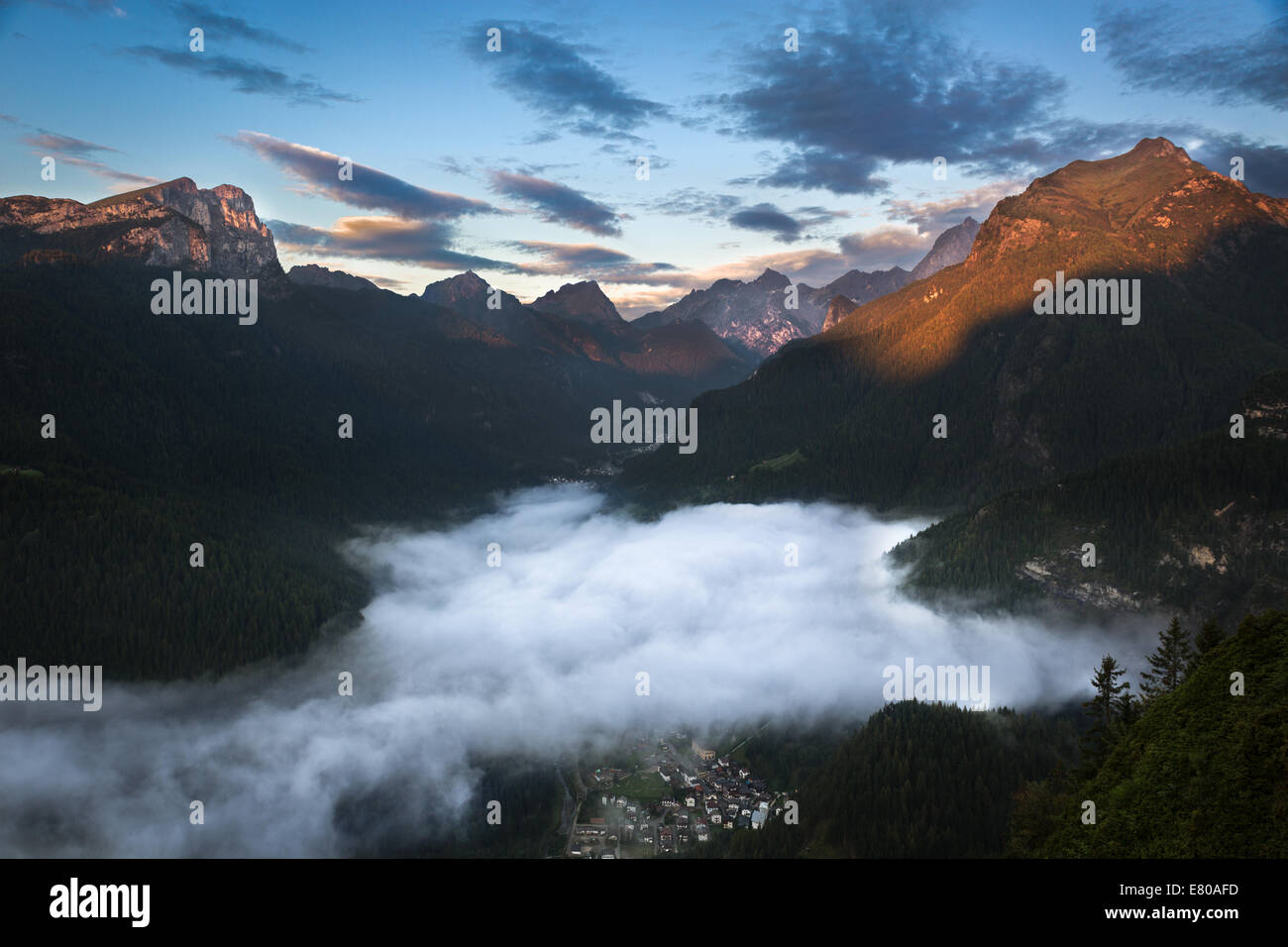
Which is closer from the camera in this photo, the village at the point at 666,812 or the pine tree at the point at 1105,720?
the pine tree at the point at 1105,720

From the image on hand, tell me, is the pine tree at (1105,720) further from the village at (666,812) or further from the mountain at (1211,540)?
the mountain at (1211,540)

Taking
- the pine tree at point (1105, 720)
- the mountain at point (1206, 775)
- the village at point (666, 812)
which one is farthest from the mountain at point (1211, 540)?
the mountain at point (1206, 775)

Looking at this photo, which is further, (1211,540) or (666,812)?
(1211,540)

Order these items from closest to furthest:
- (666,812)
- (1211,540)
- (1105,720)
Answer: (1105,720)
(666,812)
(1211,540)

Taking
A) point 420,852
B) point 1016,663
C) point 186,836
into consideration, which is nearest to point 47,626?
point 186,836

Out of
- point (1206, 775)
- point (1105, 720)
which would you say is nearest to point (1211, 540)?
point (1105, 720)

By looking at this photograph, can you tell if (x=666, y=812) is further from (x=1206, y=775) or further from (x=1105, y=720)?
(x=1206, y=775)
